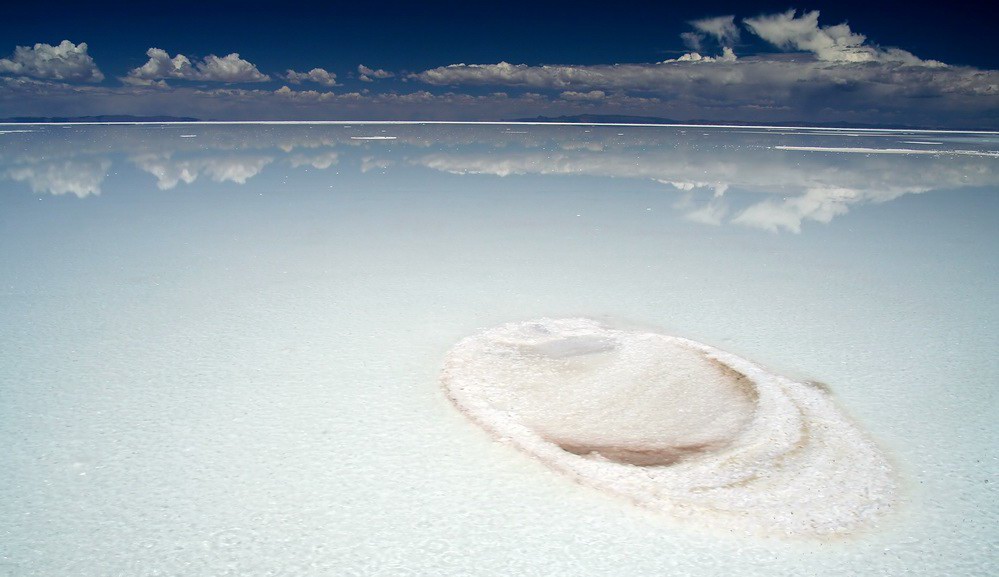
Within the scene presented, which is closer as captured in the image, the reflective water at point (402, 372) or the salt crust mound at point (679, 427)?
the reflective water at point (402, 372)

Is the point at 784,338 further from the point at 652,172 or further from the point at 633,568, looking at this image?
the point at 652,172

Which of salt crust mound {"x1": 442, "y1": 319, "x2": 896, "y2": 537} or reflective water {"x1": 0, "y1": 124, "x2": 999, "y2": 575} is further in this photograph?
salt crust mound {"x1": 442, "y1": 319, "x2": 896, "y2": 537}

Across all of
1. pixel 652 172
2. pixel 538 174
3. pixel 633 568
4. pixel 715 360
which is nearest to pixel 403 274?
pixel 715 360

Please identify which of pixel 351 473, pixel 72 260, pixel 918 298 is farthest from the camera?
pixel 72 260

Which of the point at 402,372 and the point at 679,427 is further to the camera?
the point at 402,372
